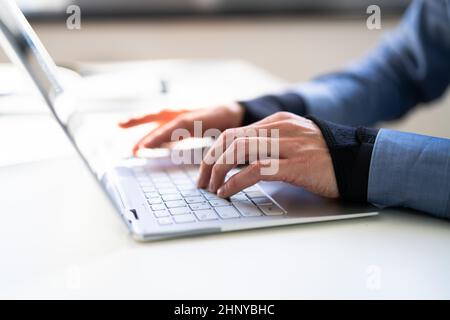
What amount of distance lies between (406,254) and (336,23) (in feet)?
5.59

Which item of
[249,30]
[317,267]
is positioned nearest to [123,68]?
[249,30]

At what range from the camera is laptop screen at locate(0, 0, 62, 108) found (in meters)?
0.69

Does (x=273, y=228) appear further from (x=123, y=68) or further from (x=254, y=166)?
(x=123, y=68)

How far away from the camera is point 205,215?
630 millimetres

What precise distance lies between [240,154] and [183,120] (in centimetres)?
21

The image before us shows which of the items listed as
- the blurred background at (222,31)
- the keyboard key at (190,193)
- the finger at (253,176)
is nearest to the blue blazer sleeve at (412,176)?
the finger at (253,176)

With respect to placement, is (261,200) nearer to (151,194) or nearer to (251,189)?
(251,189)

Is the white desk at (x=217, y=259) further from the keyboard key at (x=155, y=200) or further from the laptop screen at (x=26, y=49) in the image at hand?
the laptop screen at (x=26, y=49)

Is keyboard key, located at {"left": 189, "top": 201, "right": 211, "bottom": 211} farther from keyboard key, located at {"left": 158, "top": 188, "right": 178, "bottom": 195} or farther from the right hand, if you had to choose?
the right hand

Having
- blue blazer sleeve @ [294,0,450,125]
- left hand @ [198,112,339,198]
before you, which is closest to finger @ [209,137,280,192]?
left hand @ [198,112,339,198]

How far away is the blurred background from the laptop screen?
118cm

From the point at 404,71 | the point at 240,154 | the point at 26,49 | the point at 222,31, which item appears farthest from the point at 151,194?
the point at 222,31

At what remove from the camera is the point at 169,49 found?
6.69ft

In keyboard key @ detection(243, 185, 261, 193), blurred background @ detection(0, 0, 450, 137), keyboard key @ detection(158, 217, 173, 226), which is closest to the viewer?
keyboard key @ detection(158, 217, 173, 226)
